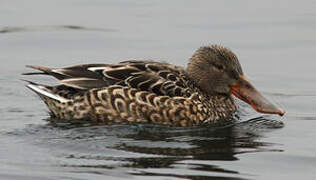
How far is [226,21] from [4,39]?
173 inches

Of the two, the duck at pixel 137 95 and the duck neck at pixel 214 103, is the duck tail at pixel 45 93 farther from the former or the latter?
the duck neck at pixel 214 103

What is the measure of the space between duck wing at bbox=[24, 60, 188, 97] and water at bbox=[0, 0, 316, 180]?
552 millimetres

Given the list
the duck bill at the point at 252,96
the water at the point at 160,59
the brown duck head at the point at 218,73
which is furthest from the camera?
the brown duck head at the point at 218,73

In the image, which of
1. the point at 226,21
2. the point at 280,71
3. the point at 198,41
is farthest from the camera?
the point at 226,21

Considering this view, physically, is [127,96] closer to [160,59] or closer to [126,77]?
[126,77]

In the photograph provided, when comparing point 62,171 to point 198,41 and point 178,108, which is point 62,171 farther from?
point 198,41

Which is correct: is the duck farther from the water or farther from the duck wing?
the water

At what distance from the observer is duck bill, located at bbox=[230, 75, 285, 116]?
1198 centimetres

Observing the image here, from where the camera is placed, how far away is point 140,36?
56.1ft

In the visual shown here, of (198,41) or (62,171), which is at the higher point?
(198,41)

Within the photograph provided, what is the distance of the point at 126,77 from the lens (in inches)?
469

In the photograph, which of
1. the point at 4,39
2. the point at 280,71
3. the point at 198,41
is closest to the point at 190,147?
the point at 280,71

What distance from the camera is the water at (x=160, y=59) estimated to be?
1012cm

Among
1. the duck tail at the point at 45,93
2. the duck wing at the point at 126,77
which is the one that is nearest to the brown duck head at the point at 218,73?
the duck wing at the point at 126,77
